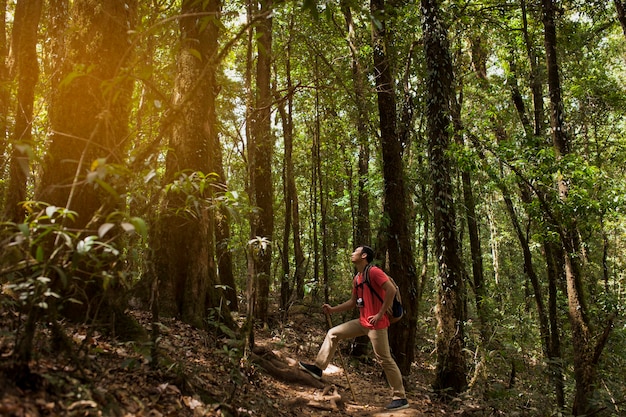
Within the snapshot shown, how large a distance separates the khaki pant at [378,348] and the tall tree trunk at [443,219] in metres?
1.68

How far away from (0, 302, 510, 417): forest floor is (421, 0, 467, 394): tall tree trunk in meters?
0.61

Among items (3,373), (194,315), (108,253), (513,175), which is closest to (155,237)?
(108,253)

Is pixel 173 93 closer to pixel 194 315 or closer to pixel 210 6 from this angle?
pixel 210 6

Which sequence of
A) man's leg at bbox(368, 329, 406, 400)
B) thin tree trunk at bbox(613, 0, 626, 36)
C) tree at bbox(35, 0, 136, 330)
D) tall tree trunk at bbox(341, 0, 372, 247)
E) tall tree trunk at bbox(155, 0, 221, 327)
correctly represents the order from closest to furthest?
tree at bbox(35, 0, 136, 330) < man's leg at bbox(368, 329, 406, 400) < tall tree trunk at bbox(155, 0, 221, 327) < thin tree trunk at bbox(613, 0, 626, 36) < tall tree trunk at bbox(341, 0, 372, 247)

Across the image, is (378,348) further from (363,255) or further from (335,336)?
(363,255)

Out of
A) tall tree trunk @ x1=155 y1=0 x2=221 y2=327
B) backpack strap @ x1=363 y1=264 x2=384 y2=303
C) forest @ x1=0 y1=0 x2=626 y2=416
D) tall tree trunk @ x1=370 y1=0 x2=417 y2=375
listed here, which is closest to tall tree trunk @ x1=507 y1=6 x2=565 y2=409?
forest @ x1=0 y1=0 x2=626 y2=416

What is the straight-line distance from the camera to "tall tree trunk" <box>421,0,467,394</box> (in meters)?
8.02

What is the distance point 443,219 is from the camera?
8352 mm

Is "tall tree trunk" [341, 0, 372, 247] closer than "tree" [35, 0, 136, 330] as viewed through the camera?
No

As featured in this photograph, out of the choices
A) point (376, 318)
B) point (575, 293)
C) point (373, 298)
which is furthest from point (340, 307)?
point (575, 293)

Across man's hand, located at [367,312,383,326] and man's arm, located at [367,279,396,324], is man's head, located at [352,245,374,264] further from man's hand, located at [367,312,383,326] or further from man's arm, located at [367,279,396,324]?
man's hand, located at [367,312,383,326]

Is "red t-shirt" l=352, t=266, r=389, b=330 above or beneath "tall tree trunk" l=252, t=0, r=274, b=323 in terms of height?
beneath

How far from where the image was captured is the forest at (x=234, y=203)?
3336 mm

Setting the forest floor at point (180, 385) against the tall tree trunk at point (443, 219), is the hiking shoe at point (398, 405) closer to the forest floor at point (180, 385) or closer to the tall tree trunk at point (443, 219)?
the forest floor at point (180, 385)
